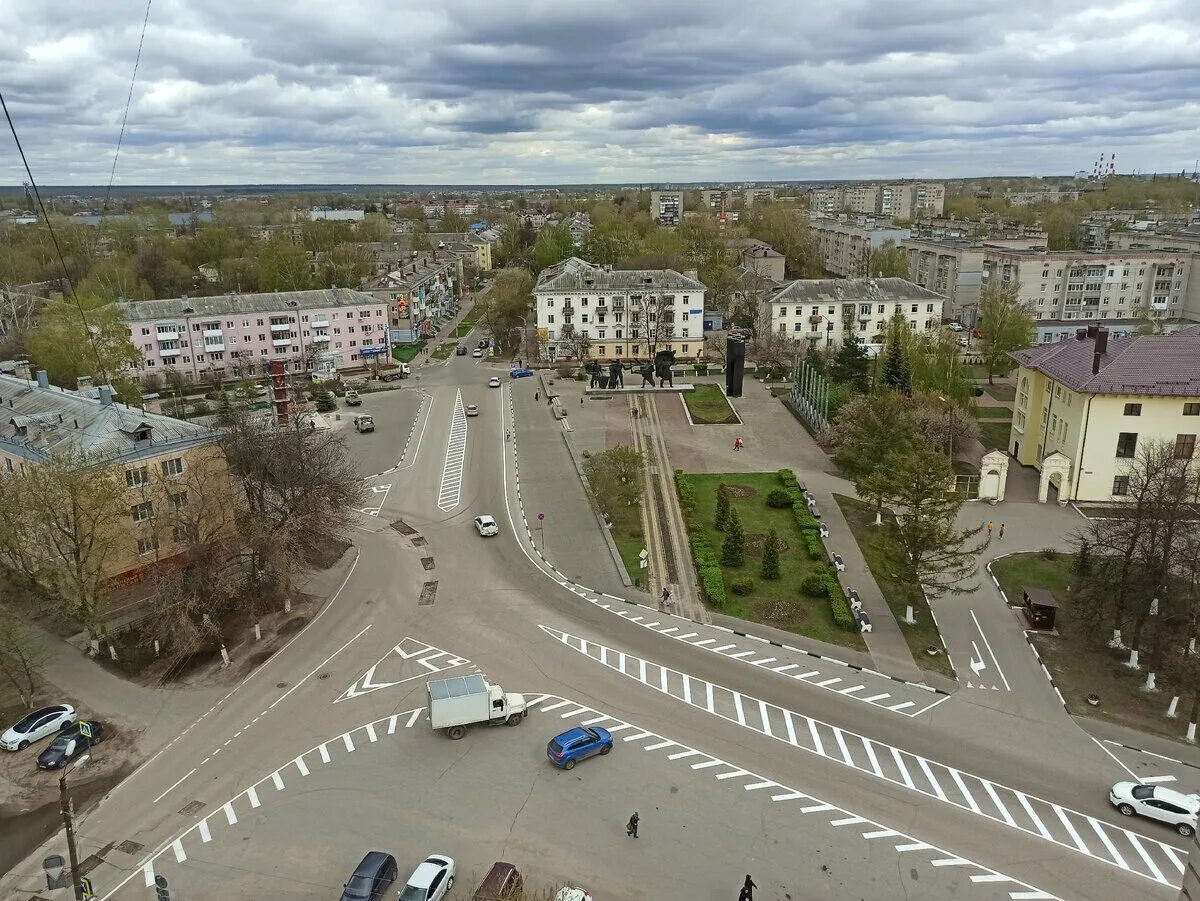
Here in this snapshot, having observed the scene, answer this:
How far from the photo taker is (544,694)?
2633cm

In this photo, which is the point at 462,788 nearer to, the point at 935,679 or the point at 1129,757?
the point at 935,679

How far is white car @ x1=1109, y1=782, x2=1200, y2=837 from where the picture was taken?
65.6ft

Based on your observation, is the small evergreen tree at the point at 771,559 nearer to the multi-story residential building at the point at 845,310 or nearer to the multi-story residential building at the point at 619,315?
the multi-story residential building at the point at 619,315

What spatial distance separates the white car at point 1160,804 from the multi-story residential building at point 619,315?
208ft

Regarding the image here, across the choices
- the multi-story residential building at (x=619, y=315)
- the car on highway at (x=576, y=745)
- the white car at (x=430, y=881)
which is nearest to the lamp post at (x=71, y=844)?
the white car at (x=430, y=881)

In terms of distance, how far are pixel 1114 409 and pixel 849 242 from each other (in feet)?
311

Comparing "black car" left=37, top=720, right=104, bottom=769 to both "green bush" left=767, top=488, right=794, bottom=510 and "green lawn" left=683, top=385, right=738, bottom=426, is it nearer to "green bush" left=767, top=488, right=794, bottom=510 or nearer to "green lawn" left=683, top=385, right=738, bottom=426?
"green bush" left=767, top=488, right=794, bottom=510

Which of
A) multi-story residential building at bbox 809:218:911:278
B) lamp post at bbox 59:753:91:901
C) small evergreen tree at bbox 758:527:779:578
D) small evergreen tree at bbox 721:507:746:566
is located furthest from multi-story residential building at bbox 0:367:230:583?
multi-story residential building at bbox 809:218:911:278

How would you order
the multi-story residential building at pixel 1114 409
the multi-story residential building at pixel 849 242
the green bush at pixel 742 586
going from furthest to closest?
1. the multi-story residential building at pixel 849 242
2. the multi-story residential building at pixel 1114 409
3. the green bush at pixel 742 586

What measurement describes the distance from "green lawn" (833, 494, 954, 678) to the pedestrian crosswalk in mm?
5751

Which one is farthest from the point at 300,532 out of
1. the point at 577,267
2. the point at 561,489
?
the point at 577,267

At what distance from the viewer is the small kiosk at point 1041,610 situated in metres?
29.8

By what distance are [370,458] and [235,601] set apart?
20.5 m

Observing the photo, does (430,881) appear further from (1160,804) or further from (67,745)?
(1160,804)
